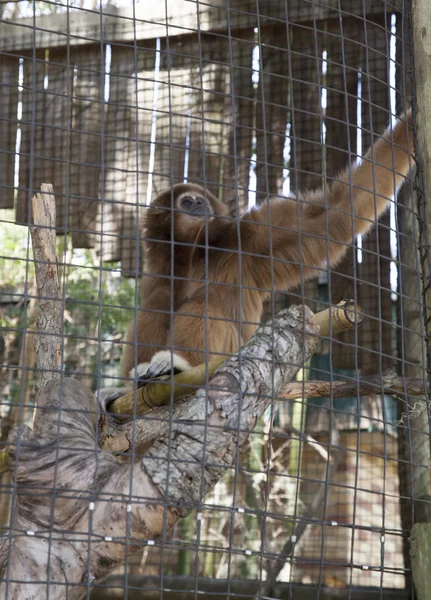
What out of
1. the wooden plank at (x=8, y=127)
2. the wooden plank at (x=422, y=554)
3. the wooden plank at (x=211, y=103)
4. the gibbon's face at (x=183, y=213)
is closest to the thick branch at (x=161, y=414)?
the wooden plank at (x=422, y=554)

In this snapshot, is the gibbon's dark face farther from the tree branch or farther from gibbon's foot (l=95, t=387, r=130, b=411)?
the tree branch

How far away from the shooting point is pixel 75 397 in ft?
10.4

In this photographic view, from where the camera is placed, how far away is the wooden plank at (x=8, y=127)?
633cm

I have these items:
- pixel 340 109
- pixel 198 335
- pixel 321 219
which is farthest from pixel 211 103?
pixel 198 335

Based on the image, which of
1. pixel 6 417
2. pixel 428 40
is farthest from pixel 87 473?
pixel 6 417

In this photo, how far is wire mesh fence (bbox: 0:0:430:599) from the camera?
2807mm

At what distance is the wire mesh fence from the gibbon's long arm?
0.01m

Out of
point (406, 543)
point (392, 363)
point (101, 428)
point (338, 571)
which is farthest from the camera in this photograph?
point (338, 571)

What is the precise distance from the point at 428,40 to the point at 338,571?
7792mm

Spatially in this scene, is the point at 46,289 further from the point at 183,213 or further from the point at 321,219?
the point at 321,219

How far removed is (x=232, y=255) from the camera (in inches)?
207

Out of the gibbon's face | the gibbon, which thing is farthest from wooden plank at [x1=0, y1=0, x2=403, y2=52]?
the gibbon

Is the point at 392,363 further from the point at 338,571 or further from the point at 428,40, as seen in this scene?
the point at 338,571

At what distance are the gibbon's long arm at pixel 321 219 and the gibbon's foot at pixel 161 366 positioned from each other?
79 cm
